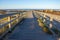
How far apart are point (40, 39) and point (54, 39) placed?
0.88 m

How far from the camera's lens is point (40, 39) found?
11.1 m

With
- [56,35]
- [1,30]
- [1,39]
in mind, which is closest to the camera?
[1,39]

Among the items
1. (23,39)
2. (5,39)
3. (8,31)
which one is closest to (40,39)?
(23,39)

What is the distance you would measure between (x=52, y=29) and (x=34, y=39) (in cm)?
312

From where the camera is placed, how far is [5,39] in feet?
36.6

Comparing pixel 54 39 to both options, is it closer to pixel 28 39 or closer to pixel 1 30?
pixel 28 39

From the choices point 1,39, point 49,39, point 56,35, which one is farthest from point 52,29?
point 1,39

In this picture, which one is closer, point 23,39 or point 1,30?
point 23,39

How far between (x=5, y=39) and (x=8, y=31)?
9.68 ft

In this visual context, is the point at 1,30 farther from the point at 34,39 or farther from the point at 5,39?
the point at 34,39

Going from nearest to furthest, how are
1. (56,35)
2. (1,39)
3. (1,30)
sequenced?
(1,39) → (56,35) → (1,30)

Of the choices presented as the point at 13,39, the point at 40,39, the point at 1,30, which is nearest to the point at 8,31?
the point at 1,30

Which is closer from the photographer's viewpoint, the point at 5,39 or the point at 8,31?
the point at 5,39

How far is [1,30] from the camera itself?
44.7 ft
